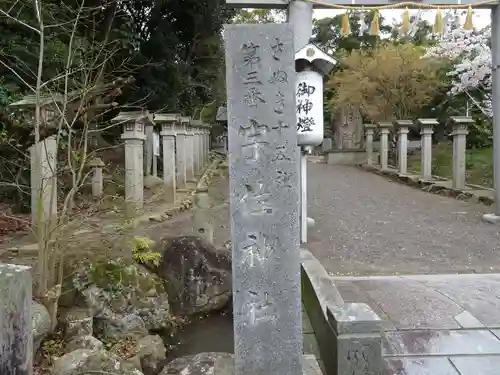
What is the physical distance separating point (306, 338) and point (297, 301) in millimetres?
1544

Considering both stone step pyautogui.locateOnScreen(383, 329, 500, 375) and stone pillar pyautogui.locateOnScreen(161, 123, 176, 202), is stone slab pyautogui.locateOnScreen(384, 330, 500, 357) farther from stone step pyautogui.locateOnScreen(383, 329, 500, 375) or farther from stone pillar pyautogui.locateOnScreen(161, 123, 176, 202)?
stone pillar pyautogui.locateOnScreen(161, 123, 176, 202)

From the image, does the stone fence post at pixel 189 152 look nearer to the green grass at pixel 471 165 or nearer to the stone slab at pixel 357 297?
the green grass at pixel 471 165

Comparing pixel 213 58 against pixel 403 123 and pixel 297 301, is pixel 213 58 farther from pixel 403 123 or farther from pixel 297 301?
pixel 297 301

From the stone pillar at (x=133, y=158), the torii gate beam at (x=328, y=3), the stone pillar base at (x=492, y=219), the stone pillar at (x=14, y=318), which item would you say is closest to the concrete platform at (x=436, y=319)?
the stone pillar at (x=14, y=318)

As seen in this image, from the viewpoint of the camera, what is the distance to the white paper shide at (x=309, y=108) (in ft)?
25.2

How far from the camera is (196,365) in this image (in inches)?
184

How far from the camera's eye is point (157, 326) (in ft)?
21.7

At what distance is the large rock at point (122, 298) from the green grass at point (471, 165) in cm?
1392

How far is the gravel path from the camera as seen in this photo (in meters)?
7.23

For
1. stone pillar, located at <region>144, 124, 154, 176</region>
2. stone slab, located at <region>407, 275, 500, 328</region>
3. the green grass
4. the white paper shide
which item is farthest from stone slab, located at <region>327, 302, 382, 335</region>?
the green grass

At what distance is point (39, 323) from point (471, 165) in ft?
61.0

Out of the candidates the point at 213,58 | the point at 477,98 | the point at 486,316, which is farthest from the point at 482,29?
the point at 486,316

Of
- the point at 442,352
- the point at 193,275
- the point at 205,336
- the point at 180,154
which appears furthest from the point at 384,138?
the point at 442,352

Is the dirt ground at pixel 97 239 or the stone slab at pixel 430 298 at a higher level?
the dirt ground at pixel 97 239
